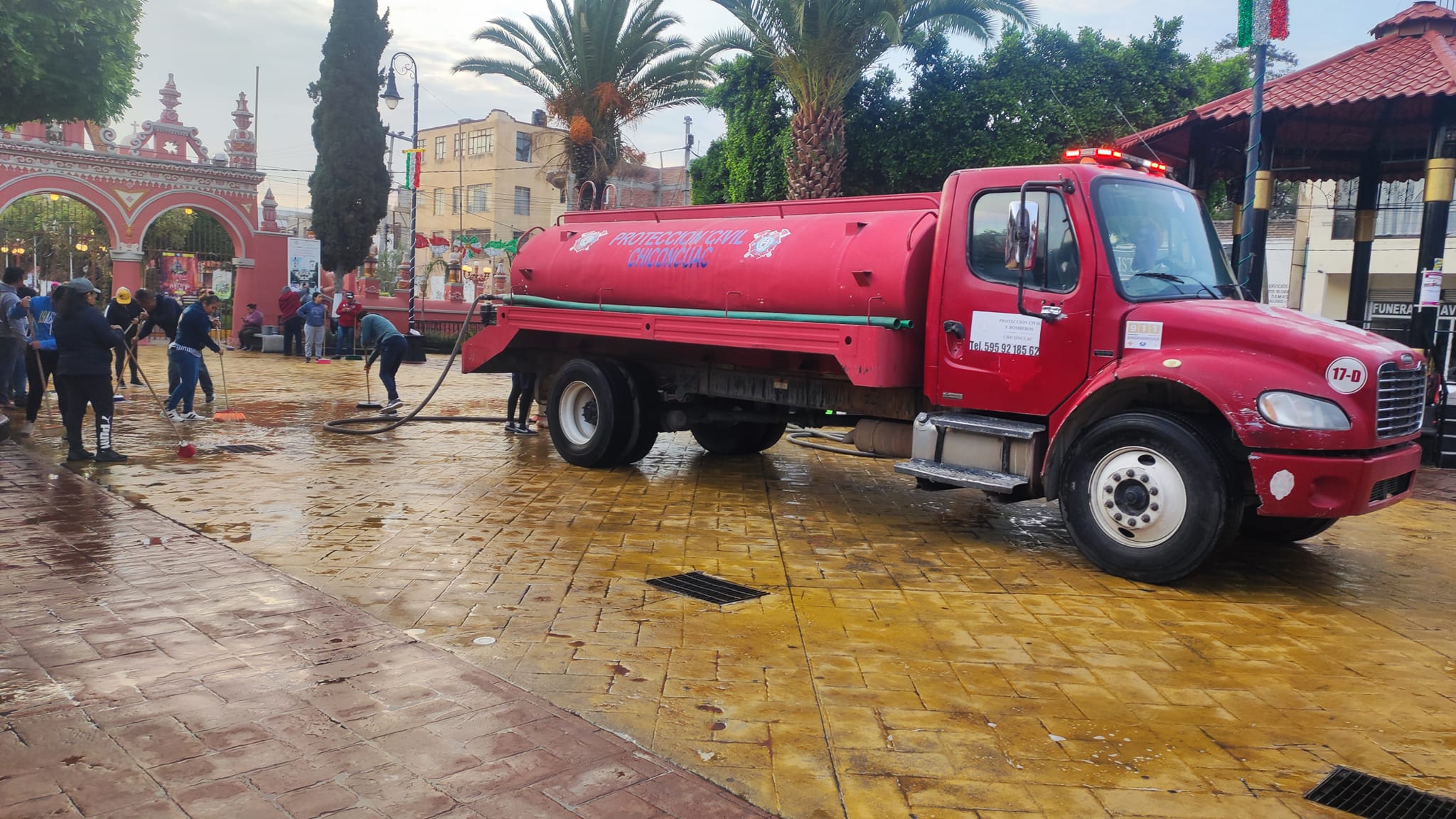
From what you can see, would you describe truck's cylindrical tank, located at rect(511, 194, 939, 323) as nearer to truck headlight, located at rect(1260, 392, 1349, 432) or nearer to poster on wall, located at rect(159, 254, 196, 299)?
truck headlight, located at rect(1260, 392, 1349, 432)

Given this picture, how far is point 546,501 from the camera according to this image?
8.59 m

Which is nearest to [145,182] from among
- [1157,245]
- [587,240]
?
[587,240]

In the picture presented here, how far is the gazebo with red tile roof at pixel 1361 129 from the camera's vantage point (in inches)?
471

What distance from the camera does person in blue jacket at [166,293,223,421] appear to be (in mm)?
12672

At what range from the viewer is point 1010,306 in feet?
23.7

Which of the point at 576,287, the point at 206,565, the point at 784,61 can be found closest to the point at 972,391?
the point at 576,287

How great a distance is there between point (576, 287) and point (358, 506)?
3.24 meters

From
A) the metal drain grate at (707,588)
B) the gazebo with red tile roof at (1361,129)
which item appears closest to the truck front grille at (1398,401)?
the metal drain grate at (707,588)

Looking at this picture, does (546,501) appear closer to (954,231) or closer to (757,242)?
(757,242)

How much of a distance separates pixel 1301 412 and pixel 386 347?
11.5 metres

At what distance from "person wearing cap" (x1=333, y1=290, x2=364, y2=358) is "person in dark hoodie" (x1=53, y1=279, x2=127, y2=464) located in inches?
667

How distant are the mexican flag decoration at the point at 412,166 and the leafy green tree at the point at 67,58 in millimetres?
12734

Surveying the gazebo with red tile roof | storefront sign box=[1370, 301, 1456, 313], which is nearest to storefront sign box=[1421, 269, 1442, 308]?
the gazebo with red tile roof

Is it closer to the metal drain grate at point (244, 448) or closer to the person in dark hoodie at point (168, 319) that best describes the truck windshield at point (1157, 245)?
the metal drain grate at point (244, 448)
